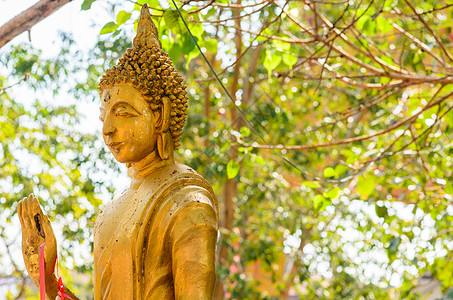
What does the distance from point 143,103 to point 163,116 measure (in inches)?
4.0

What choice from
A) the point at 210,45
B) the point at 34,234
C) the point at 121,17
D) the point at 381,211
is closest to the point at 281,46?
the point at 210,45

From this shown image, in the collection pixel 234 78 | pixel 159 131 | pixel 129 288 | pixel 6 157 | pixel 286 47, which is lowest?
pixel 129 288

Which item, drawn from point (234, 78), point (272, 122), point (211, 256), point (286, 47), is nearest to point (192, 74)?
point (234, 78)

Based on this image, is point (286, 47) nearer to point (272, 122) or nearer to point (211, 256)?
point (211, 256)

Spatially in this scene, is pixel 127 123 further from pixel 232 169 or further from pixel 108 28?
pixel 232 169

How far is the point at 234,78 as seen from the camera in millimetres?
7684

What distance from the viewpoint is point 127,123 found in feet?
9.14

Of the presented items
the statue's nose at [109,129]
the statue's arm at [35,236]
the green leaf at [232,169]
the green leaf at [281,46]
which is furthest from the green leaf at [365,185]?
the statue's arm at [35,236]

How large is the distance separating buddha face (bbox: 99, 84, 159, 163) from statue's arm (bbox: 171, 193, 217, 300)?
333 mm

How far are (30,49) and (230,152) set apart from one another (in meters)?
2.58

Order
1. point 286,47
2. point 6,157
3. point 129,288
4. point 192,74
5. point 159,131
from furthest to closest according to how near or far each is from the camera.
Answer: point 192,74 → point 6,157 → point 286,47 → point 159,131 → point 129,288

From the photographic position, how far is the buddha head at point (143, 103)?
2.79 m

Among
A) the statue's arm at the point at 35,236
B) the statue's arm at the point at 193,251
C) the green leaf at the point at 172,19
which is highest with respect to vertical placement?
the green leaf at the point at 172,19

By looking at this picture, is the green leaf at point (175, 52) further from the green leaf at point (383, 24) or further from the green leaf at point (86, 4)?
the green leaf at point (383, 24)
